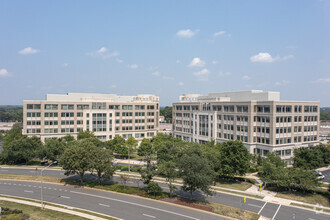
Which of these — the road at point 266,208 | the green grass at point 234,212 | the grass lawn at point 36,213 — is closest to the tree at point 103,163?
the grass lawn at point 36,213

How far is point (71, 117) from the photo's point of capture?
301 ft

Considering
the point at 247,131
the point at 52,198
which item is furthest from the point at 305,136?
the point at 52,198

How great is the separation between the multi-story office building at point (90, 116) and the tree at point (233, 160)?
55655mm

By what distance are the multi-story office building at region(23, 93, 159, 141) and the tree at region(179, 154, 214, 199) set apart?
199ft

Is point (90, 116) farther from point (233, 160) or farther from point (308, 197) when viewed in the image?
point (308, 197)

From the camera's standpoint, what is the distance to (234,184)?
54.6 meters

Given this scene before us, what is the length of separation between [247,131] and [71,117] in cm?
6657

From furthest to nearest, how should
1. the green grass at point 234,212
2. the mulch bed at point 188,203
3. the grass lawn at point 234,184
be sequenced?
the grass lawn at point 234,184
the mulch bed at point 188,203
the green grass at point 234,212

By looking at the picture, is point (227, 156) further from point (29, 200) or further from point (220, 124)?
point (29, 200)

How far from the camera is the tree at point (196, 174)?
40438mm

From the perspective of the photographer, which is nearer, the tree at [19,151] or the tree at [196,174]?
the tree at [196,174]

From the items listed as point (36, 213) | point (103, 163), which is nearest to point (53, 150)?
point (103, 163)

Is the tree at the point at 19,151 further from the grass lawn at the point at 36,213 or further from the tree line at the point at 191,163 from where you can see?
the grass lawn at the point at 36,213

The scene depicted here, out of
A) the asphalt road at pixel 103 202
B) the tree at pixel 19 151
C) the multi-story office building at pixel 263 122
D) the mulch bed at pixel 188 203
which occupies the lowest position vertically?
the asphalt road at pixel 103 202
